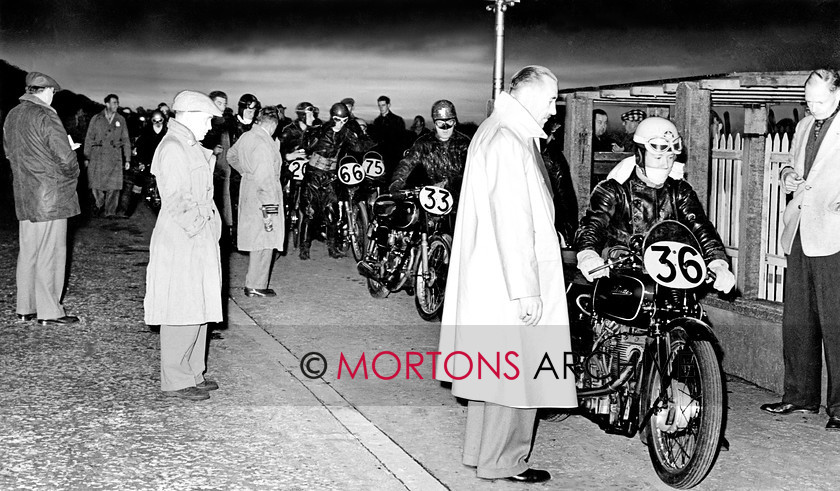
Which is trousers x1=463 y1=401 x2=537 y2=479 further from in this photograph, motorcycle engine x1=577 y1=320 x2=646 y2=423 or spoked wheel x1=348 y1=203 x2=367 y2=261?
spoked wheel x1=348 y1=203 x2=367 y2=261

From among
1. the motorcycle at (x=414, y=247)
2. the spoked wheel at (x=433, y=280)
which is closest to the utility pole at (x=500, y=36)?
the motorcycle at (x=414, y=247)

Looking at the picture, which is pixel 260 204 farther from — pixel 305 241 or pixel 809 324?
pixel 809 324

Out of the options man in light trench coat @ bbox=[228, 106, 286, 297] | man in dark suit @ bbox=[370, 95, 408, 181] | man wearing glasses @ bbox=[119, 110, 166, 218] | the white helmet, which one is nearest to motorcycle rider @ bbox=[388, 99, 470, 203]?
man in light trench coat @ bbox=[228, 106, 286, 297]

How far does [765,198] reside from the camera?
7.50m

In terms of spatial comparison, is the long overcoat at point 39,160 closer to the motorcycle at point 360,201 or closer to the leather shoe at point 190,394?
the leather shoe at point 190,394

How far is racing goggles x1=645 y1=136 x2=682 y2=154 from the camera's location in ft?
17.4

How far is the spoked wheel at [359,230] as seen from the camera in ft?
39.7

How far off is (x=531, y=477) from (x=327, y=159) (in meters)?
8.45

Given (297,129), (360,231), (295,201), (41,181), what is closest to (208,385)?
(41,181)

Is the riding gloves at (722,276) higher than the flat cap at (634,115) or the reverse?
the reverse

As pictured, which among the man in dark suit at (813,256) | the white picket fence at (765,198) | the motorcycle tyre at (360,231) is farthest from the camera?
the motorcycle tyre at (360,231)

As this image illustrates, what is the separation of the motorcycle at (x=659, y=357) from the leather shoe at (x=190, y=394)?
7.89 ft

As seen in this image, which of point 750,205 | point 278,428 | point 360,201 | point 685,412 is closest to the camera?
point 685,412

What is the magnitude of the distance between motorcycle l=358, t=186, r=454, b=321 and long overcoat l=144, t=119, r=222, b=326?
9.29 feet
